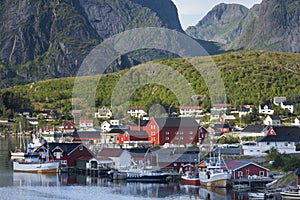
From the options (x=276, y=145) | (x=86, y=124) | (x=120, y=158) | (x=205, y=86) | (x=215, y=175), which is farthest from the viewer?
(x=205, y=86)

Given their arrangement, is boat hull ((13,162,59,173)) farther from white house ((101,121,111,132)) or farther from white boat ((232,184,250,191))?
white house ((101,121,111,132))

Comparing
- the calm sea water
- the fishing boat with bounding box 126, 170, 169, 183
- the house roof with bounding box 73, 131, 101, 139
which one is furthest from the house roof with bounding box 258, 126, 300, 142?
the house roof with bounding box 73, 131, 101, 139

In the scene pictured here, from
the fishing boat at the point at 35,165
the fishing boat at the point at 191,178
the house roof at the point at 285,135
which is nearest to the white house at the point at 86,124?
the fishing boat at the point at 35,165

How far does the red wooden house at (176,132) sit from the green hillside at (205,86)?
22.3m

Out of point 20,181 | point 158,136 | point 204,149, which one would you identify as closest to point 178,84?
point 158,136

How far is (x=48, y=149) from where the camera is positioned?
5675cm

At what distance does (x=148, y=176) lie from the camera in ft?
159

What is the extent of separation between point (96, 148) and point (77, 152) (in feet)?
23.6

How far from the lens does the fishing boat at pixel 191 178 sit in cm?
4628

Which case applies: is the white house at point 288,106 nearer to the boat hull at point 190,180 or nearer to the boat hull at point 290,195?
the boat hull at point 190,180

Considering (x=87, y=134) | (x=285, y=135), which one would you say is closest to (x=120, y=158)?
(x=285, y=135)

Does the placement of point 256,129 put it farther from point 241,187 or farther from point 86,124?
point 86,124

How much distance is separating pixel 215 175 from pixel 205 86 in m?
57.7

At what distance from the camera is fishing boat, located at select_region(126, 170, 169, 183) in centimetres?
4841
